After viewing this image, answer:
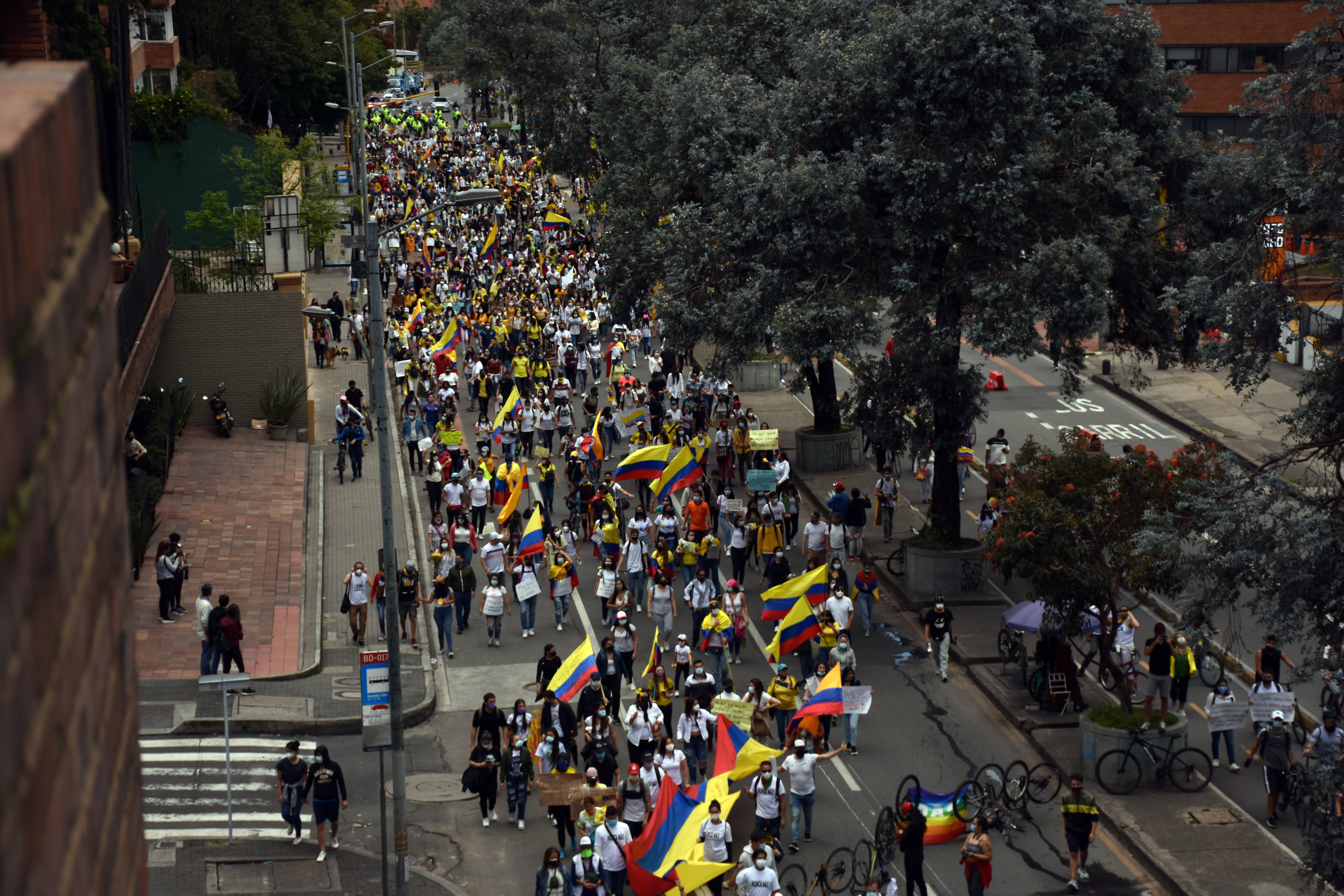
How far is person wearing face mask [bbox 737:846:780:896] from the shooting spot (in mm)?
16375

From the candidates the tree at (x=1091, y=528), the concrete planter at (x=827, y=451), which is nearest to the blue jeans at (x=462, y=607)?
the tree at (x=1091, y=528)

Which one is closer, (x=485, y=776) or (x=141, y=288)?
(x=485, y=776)

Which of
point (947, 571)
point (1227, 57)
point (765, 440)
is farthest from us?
point (1227, 57)

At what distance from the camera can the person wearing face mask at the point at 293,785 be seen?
747 inches

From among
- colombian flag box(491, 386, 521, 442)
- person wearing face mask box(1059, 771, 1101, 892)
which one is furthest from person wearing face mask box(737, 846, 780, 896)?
colombian flag box(491, 386, 521, 442)

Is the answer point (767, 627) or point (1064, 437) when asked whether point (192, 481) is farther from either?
point (1064, 437)

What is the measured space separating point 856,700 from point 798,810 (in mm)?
2313

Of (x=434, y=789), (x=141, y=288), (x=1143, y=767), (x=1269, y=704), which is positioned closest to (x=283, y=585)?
(x=141, y=288)

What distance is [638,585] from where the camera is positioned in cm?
2756

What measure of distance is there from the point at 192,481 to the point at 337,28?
57.4 metres

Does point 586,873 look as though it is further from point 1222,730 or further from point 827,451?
point 827,451

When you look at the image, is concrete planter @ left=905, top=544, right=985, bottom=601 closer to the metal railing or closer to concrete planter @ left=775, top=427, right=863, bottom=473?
concrete planter @ left=775, top=427, right=863, bottom=473

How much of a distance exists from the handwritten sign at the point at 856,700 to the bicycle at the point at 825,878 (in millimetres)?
2566

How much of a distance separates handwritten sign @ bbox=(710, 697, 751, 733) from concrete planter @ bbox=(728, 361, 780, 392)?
2520cm
